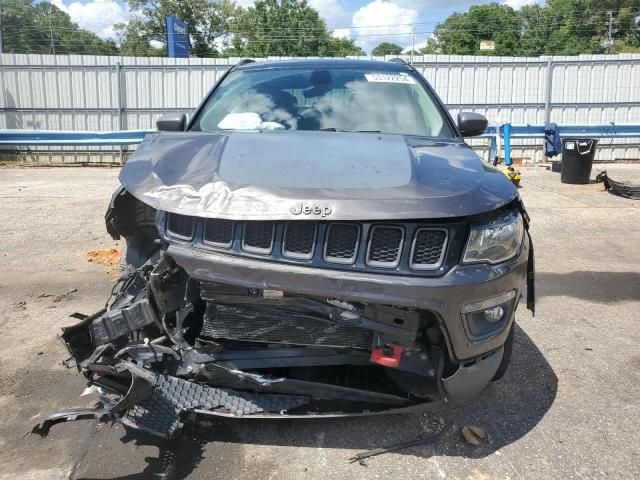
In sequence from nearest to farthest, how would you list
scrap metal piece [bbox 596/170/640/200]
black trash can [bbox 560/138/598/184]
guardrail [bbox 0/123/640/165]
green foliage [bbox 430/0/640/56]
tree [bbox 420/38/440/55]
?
1. scrap metal piece [bbox 596/170/640/200]
2. black trash can [bbox 560/138/598/184]
3. guardrail [bbox 0/123/640/165]
4. green foliage [bbox 430/0/640/56]
5. tree [bbox 420/38/440/55]

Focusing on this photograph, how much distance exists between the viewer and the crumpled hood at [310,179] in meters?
2.21

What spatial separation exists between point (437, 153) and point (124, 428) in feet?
7.09

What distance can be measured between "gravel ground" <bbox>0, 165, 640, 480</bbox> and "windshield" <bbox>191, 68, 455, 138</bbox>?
175 cm

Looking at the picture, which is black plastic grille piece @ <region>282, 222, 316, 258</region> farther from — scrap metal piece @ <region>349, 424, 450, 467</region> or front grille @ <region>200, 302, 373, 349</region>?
scrap metal piece @ <region>349, 424, 450, 467</region>

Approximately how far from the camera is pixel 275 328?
2518 mm

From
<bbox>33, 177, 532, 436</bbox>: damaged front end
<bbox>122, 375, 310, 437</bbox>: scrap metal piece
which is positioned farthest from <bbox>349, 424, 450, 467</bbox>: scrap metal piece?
<bbox>122, 375, 310, 437</bbox>: scrap metal piece

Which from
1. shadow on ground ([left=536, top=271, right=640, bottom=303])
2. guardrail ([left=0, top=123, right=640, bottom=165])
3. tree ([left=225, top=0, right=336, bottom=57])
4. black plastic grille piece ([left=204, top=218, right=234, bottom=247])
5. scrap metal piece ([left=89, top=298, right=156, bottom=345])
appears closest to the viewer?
black plastic grille piece ([left=204, top=218, right=234, bottom=247])

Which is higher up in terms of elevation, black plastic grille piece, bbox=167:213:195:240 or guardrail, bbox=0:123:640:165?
guardrail, bbox=0:123:640:165

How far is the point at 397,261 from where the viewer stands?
2.23 m

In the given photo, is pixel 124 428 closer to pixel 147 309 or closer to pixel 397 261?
pixel 147 309

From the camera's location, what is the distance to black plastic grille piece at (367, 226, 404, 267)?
2232 mm

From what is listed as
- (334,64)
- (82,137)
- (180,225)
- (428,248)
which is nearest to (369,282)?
(428,248)

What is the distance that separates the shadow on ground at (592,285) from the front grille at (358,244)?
10.7 feet

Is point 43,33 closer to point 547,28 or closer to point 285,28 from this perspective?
point 285,28
